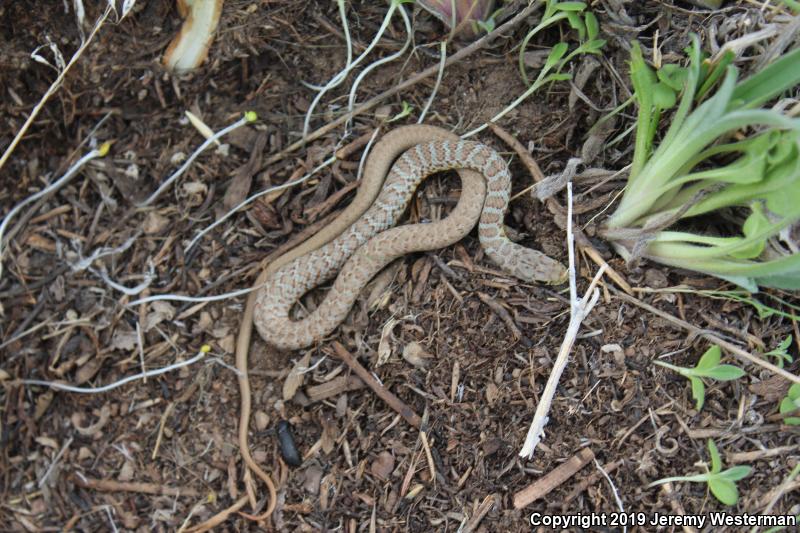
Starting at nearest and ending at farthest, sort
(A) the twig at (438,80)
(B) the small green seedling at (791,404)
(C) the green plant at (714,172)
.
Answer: (C) the green plant at (714,172) → (B) the small green seedling at (791,404) → (A) the twig at (438,80)

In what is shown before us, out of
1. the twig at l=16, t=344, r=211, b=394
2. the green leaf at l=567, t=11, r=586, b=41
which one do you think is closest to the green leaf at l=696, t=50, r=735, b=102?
the green leaf at l=567, t=11, r=586, b=41

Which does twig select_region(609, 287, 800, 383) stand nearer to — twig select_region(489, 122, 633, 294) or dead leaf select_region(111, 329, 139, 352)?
twig select_region(489, 122, 633, 294)

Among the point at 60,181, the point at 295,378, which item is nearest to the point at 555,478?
the point at 295,378

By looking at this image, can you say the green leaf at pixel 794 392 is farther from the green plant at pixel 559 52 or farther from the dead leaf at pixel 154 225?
the dead leaf at pixel 154 225

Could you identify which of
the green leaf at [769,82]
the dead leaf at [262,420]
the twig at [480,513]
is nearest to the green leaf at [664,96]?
the green leaf at [769,82]

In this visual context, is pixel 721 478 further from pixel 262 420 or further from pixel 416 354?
pixel 262 420

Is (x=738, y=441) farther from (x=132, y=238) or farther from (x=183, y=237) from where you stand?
(x=132, y=238)
